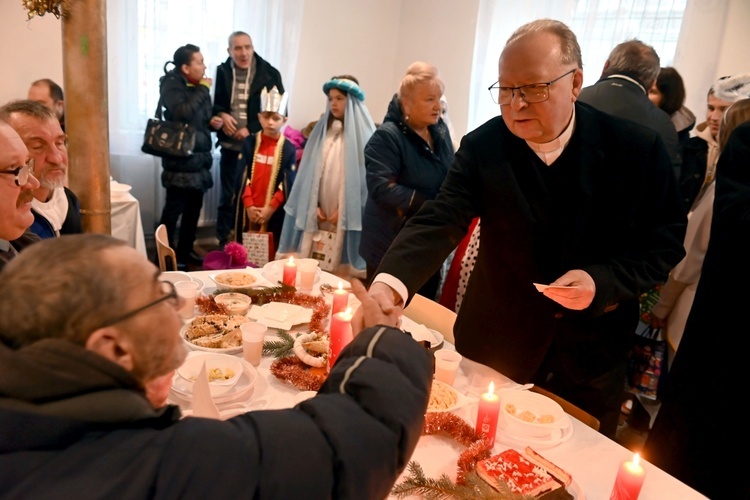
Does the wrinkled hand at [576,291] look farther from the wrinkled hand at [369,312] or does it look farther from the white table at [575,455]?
the wrinkled hand at [369,312]

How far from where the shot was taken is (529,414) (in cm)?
149

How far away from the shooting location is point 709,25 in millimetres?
4195

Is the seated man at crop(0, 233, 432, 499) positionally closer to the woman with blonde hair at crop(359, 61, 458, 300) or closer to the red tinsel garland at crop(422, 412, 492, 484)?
the red tinsel garland at crop(422, 412, 492, 484)

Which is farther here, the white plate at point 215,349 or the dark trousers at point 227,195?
the dark trousers at point 227,195

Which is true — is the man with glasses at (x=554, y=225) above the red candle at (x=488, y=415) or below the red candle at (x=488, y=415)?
above

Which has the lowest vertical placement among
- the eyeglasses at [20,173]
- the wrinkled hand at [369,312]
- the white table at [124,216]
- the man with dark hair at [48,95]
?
the white table at [124,216]

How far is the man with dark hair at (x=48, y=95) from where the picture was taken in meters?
3.95

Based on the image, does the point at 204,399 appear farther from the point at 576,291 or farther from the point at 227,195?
the point at 227,195

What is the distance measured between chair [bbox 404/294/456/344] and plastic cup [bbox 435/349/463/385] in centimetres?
46

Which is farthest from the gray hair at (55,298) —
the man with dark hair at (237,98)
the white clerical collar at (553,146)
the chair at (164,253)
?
the man with dark hair at (237,98)

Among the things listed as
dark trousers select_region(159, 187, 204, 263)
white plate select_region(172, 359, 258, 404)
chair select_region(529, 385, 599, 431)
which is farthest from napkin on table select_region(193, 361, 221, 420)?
dark trousers select_region(159, 187, 204, 263)

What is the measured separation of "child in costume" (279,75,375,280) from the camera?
13.5ft

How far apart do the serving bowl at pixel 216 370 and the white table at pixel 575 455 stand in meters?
0.07

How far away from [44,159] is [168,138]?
2.84m
